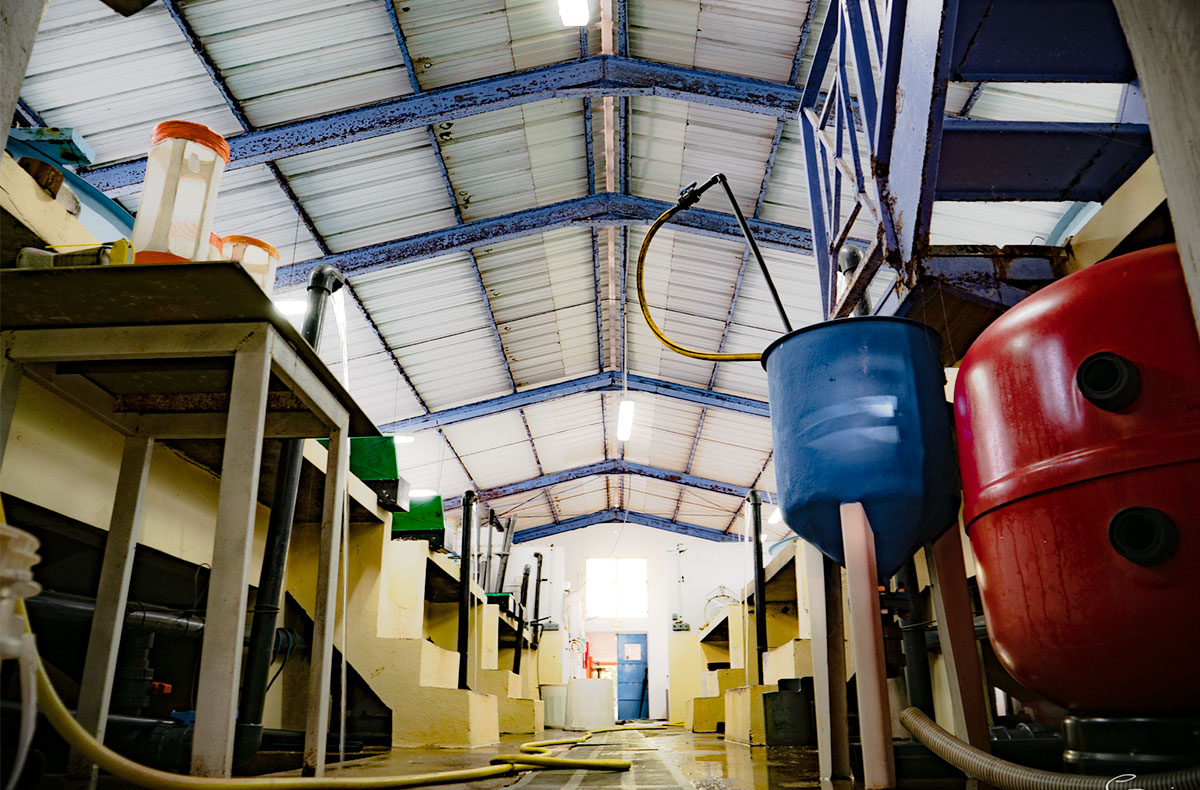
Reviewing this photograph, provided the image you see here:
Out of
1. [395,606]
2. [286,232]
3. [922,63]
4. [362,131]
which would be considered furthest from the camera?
[286,232]

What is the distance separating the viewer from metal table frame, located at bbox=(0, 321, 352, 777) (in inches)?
72.6

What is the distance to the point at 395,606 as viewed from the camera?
5.27 metres

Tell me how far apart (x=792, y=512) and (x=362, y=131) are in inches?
265

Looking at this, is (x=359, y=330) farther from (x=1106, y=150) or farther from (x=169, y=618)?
(x=1106, y=150)

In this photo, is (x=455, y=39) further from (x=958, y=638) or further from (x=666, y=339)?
(x=958, y=638)

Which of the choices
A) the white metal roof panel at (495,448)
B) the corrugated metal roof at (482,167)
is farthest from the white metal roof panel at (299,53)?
the white metal roof panel at (495,448)

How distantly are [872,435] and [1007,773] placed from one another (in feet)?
2.83

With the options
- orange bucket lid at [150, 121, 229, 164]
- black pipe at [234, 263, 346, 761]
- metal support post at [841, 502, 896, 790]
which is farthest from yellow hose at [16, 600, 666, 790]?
orange bucket lid at [150, 121, 229, 164]

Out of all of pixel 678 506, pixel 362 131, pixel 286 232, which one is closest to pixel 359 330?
pixel 286 232

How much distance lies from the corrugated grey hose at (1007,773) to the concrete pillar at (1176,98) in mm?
955

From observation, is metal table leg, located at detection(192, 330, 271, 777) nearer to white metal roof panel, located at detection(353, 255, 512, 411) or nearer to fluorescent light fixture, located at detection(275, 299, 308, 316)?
fluorescent light fixture, located at detection(275, 299, 308, 316)

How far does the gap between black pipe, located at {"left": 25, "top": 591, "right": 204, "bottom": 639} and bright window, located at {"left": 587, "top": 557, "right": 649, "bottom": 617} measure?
19.0 m

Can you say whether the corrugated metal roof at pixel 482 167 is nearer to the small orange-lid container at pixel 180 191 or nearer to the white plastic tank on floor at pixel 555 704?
the small orange-lid container at pixel 180 191

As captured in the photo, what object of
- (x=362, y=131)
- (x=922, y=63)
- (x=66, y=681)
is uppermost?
(x=362, y=131)
